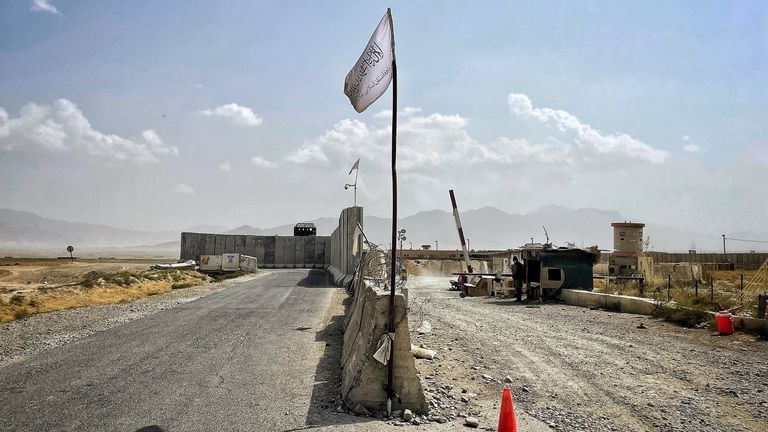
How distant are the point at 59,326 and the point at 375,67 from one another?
11569 millimetres

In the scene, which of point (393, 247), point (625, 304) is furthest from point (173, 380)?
point (625, 304)

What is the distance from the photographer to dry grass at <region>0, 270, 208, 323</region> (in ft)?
64.3

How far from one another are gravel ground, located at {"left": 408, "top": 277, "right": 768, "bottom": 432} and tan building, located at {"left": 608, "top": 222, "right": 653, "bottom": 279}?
2186 centimetres

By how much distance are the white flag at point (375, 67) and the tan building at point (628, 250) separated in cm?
3162

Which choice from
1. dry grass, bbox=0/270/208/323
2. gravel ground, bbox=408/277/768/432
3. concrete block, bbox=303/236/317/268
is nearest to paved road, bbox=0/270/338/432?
gravel ground, bbox=408/277/768/432

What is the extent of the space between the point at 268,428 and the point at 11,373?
510 centimetres


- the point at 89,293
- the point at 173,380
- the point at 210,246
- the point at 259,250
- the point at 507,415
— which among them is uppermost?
the point at 210,246

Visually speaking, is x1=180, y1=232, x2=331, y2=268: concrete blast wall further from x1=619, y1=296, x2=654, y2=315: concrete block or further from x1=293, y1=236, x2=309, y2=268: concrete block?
x1=619, y1=296, x2=654, y2=315: concrete block

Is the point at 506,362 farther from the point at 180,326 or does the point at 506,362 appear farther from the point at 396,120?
the point at 180,326

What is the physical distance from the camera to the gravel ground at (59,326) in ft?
35.4

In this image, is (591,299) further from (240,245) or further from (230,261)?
(240,245)

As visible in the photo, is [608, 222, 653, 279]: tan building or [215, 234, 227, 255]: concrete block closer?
[608, 222, 653, 279]: tan building

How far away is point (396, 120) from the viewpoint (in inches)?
288

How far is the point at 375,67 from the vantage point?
736 centimetres
